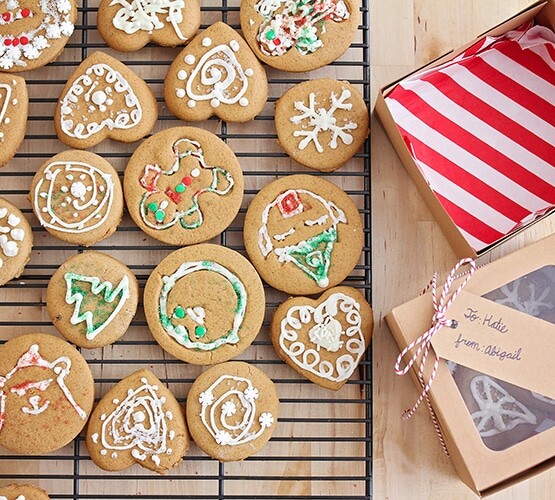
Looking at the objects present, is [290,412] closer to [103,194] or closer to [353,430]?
[353,430]

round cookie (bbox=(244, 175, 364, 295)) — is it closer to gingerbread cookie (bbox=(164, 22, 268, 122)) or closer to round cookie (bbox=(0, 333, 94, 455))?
gingerbread cookie (bbox=(164, 22, 268, 122))

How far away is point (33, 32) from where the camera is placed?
4.98 feet

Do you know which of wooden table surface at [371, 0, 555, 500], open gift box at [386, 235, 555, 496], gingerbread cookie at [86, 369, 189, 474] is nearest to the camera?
open gift box at [386, 235, 555, 496]

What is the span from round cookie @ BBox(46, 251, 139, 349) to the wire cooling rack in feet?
0.19

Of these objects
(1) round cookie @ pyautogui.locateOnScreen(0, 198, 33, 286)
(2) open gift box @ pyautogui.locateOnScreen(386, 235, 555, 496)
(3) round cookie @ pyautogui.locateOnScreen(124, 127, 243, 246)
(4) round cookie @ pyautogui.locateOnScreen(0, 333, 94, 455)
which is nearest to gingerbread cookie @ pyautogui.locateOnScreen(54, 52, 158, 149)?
(3) round cookie @ pyautogui.locateOnScreen(124, 127, 243, 246)

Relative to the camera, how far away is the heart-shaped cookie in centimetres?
146

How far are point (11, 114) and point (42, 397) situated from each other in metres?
0.56

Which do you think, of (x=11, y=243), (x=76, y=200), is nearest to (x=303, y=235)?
(x=76, y=200)

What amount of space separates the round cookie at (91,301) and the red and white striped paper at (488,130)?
2.07 ft

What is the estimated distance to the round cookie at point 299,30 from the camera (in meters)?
1.50

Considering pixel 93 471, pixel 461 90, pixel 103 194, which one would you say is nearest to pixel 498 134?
pixel 461 90

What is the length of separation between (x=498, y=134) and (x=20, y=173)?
0.96 metres

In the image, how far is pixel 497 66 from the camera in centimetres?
153

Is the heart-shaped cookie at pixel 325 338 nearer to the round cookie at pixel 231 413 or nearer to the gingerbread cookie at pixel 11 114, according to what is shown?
the round cookie at pixel 231 413
